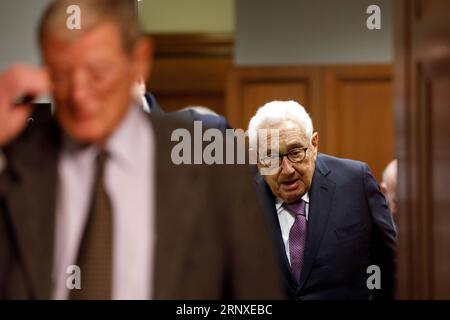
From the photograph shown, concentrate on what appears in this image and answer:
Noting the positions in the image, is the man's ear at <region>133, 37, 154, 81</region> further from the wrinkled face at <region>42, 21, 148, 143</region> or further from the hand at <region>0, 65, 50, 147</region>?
the hand at <region>0, 65, 50, 147</region>

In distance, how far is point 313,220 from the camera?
218 cm

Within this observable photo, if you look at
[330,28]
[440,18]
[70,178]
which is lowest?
[70,178]

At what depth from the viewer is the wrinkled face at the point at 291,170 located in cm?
218

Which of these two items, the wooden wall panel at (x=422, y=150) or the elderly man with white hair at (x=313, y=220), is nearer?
the wooden wall panel at (x=422, y=150)

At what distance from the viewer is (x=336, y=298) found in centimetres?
218

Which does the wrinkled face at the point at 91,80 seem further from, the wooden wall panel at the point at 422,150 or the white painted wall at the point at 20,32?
the wooden wall panel at the point at 422,150

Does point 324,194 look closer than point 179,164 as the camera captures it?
No

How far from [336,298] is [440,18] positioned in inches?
29.0

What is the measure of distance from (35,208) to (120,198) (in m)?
0.17

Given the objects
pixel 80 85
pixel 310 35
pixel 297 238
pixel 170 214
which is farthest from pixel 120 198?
pixel 310 35

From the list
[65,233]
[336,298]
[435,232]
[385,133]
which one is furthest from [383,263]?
[385,133]

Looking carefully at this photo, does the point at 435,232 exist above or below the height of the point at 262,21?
below

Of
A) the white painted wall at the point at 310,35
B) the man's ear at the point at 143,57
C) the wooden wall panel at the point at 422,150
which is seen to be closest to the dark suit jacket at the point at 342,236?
the wooden wall panel at the point at 422,150
